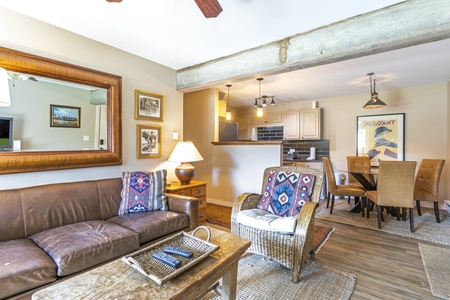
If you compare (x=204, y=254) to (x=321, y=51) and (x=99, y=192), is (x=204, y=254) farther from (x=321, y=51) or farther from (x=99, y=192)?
(x=321, y=51)

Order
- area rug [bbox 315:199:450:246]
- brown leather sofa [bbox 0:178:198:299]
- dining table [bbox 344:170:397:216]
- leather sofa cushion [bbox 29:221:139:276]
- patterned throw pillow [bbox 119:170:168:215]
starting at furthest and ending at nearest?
dining table [bbox 344:170:397:216] → area rug [bbox 315:199:450:246] → patterned throw pillow [bbox 119:170:168:215] → leather sofa cushion [bbox 29:221:139:276] → brown leather sofa [bbox 0:178:198:299]

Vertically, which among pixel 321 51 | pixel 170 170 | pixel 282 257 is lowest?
pixel 282 257

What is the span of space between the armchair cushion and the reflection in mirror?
1823 millimetres

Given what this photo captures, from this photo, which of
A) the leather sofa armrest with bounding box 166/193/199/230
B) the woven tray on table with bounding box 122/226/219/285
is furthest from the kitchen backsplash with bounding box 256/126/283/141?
the woven tray on table with bounding box 122/226/219/285

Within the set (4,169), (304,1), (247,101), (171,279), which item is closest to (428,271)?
(171,279)

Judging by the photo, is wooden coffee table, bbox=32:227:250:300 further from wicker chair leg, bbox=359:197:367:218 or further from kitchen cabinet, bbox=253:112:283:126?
kitchen cabinet, bbox=253:112:283:126

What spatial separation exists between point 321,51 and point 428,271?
2.34m

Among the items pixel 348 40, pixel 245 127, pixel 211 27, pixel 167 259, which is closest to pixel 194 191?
pixel 167 259

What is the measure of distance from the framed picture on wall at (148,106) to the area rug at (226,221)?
1.78 meters

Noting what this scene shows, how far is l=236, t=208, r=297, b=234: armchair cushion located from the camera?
197cm

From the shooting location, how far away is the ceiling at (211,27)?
1.92 m

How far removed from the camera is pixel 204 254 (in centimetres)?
129

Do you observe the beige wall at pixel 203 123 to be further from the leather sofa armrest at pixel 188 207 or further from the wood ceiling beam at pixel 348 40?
the leather sofa armrest at pixel 188 207

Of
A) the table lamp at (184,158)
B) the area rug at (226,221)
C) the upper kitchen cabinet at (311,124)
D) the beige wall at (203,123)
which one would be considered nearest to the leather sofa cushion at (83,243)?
the table lamp at (184,158)
